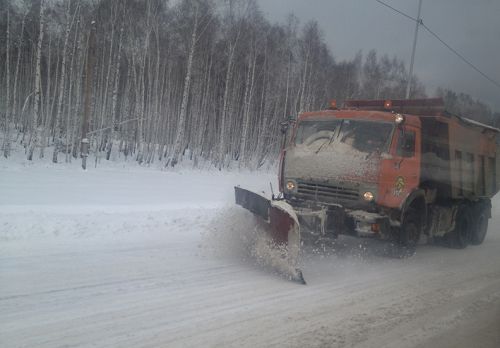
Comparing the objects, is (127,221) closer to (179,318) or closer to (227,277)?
(227,277)

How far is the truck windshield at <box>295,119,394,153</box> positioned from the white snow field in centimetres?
200

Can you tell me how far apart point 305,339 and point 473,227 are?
868 centimetres

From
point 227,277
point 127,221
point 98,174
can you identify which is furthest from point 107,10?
point 227,277

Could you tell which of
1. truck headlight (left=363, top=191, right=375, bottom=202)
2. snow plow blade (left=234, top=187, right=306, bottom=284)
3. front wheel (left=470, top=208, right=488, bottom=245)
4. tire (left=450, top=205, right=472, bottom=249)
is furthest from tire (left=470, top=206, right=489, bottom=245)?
snow plow blade (left=234, top=187, right=306, bottom=284)

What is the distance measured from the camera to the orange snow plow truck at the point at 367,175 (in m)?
7.29

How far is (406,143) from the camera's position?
25.6 feet

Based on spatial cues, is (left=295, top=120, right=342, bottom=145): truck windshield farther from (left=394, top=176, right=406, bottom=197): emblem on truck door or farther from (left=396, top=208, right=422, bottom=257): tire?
(left=396, top=208, right=422, bottom=257): tire

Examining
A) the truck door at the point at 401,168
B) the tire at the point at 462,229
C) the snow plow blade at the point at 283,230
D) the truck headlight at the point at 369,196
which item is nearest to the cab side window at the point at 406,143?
the truck door at the point at 401,168

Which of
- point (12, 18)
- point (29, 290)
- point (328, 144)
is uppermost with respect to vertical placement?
point (12, 18)

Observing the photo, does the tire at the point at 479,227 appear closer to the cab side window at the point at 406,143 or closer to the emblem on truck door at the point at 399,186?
the cab side window at the point at 406,143

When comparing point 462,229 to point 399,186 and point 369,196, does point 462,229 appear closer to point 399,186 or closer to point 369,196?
point 399,186

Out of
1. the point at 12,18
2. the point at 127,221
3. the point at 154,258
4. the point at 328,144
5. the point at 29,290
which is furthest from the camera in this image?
the point at 12,18

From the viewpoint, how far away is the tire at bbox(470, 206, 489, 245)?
11.2 meters

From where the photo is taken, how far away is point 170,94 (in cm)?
3103
